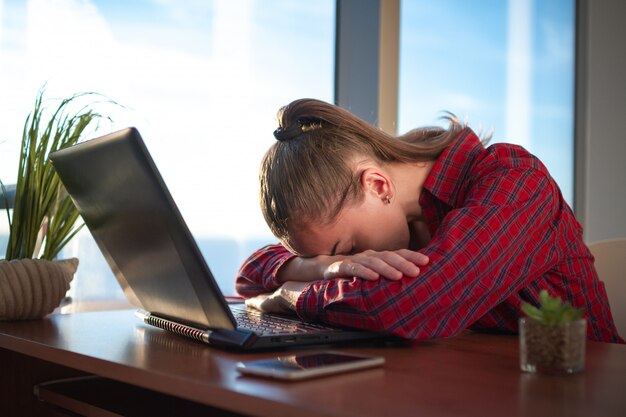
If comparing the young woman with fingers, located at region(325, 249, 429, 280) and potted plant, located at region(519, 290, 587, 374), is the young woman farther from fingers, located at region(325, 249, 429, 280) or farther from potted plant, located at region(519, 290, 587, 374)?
potted plant, located at region(519, 290, 587, 374)

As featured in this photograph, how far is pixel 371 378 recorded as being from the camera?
704 millimetres

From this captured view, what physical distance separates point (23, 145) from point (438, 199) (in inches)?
32.2

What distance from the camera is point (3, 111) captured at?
1.77 meters

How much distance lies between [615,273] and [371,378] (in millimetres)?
1005

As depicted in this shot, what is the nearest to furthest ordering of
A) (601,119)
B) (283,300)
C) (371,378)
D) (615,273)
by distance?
(371,378), (283,300), (615,273), (601,119)

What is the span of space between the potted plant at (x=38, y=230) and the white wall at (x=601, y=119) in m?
2.98

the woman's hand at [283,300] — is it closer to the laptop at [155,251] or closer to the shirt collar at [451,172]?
the laptop at [155,251]

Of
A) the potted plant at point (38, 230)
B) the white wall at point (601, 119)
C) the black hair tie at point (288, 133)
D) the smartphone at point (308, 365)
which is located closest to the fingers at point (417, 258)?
the smartphone at point (308, 365)

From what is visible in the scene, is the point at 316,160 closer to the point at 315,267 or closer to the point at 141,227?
the point at 315,267

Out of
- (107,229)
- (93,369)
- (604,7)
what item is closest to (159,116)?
(107,229)

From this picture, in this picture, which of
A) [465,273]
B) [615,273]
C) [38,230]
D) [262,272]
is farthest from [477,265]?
[38,230]

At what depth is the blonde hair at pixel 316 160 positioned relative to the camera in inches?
47.9

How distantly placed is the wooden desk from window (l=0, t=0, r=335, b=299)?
3.03 feet

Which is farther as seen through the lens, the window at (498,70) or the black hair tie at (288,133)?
the window at (498,70)
